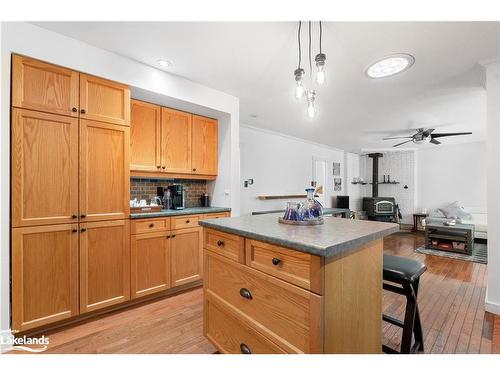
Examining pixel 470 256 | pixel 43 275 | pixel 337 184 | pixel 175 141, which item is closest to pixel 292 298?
pixel 43 275

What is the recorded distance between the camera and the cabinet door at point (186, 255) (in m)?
2.58

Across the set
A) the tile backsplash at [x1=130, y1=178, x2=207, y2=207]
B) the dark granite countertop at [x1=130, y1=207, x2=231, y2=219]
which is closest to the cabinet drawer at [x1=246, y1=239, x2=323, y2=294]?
the dark granite countertop at [x1=130, y1=207, x2=231, y2=219]

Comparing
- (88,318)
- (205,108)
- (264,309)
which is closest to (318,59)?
(264,309)

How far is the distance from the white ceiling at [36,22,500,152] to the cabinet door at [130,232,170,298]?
1786 mm

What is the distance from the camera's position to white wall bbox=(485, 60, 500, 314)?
86.4 inches

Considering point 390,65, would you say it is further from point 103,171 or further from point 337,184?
point 337,184

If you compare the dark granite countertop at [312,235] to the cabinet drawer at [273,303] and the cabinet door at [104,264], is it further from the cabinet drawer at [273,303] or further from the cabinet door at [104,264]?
the cabinet door at [104,264]

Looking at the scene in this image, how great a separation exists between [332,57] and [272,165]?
303 centimetres

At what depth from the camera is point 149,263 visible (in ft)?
7.86

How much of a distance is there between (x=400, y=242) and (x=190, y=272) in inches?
186

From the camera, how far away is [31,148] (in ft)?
5.83

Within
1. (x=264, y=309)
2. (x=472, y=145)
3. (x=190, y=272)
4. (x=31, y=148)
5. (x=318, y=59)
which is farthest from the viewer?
(x=472, y=145)

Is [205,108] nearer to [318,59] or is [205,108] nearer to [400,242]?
[318,59]
